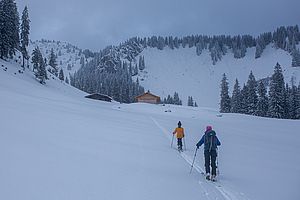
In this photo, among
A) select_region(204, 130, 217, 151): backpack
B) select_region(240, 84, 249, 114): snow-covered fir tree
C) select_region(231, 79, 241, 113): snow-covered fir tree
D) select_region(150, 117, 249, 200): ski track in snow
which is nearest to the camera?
select_region(150, 117, 249, 200): ski track in snow

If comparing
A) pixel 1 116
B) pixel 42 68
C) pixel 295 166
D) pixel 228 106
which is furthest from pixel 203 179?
pixel 228 106

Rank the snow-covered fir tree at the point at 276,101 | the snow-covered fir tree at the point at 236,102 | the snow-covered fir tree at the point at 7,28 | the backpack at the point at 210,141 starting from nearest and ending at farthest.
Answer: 1. the backpack at the point at 210,141
2. the snow-covered fir tree at the point at 7,28
3. the snow-covered fir tree at the point at 276,101
4. the snow-covered fir tree at the point at 236,102

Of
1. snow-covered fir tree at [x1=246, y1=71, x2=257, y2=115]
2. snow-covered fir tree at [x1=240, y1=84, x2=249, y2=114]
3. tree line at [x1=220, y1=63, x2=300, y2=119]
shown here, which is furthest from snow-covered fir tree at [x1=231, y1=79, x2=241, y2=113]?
snow-covered fir tree at [x1=246, y1=71, x2=257, y2=115]

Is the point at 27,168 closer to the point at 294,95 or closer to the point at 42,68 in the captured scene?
the point at 42,68

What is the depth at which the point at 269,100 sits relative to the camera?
2532 inches

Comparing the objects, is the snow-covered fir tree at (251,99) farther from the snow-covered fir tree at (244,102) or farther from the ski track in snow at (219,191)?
the ski track in snow at (219,191)

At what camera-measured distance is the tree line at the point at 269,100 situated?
6259 centimetres

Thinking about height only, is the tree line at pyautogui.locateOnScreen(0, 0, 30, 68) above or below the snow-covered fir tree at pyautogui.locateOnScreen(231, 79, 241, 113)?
above

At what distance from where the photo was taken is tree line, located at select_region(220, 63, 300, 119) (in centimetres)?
6259

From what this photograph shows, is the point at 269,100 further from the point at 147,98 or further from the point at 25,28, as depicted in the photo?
the point at 25,28

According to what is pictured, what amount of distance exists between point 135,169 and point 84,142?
375 cm

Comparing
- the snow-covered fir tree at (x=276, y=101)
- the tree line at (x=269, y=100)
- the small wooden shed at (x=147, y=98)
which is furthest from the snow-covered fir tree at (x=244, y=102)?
the small wooden shed at (x=147, y=98)

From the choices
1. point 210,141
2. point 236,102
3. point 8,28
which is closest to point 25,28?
point 8,28

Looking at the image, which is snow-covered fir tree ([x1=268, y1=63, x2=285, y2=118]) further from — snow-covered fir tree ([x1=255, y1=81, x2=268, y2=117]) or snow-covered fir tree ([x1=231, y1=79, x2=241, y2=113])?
snow-covered fir tree ([x1=231, y1=79, x2=241, y2=113])
